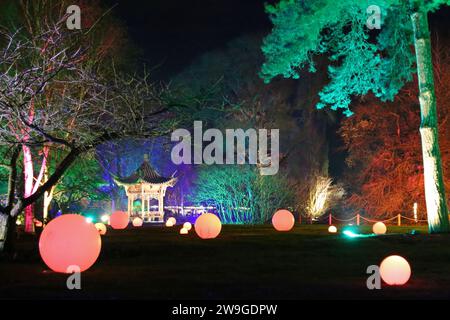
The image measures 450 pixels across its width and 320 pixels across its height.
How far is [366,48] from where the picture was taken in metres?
22.9

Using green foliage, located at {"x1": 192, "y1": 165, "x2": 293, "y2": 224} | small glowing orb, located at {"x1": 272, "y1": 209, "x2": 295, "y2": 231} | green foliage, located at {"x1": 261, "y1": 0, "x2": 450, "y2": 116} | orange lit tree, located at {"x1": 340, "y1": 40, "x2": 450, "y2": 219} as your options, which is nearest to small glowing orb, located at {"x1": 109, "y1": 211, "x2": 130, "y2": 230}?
small glowing orb, located at {"x1": 272, "y1": 209, "x2": 295, "y2": 231}

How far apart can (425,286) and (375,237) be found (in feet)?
32.6

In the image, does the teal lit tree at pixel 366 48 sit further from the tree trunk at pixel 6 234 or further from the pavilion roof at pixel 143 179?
the pavilion roof at pixel 143 179

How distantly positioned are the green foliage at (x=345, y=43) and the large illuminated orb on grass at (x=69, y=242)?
1311 cm

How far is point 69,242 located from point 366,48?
15.0 meters

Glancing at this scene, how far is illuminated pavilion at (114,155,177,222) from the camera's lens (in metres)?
40.1

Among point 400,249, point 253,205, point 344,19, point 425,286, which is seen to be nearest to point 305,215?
point 253,205

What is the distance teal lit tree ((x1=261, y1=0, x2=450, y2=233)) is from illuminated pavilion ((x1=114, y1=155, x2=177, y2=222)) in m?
17.5

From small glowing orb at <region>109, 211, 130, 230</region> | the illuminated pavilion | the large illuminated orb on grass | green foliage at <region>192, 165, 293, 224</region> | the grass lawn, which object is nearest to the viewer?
the grass lawn

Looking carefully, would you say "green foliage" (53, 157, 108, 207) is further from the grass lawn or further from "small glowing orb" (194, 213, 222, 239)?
the grass lawn

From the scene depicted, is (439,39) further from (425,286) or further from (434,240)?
(425,286)

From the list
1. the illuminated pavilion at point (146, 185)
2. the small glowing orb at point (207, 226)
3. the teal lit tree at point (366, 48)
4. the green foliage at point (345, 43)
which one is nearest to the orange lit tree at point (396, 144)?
the illuminated pavilion at point (146, 185)

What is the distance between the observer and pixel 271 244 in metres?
19.8

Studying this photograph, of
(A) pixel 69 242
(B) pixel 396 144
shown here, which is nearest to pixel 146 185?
(B) pixel 396 144
